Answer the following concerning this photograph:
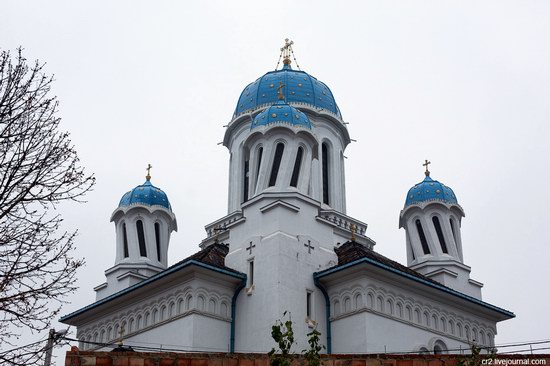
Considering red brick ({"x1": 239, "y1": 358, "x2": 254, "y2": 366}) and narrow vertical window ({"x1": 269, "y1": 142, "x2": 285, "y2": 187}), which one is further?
narrow vertical window ({"x1": 269, "y1": 142, "x2": 285, "y2": 187})

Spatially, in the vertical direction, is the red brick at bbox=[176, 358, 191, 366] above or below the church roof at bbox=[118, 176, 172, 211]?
below

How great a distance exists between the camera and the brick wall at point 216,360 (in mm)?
13789

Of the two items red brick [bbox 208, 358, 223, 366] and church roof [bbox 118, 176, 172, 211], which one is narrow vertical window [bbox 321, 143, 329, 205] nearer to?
church roof [bbox 118, 176, 172, 211]

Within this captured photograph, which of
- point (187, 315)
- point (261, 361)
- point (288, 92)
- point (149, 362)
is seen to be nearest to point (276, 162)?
point (187, 315)

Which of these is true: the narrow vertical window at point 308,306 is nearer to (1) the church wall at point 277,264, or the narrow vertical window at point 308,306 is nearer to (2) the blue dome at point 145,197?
(1) the church wall at point 277,264

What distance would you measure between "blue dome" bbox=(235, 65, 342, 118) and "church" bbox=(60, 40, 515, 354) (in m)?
3.45

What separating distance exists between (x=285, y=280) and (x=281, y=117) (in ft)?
20.3

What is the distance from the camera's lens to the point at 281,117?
27.9 metres

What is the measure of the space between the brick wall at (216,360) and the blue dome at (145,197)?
716 inches

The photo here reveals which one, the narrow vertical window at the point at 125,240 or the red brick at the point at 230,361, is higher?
the narrow vertical window at the point at 125,240

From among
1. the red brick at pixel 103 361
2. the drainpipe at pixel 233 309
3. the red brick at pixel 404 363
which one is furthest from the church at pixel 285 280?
the red brick at pixel 404 363

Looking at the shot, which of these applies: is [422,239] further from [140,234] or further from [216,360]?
[216,360]

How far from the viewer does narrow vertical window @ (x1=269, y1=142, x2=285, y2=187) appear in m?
27.0

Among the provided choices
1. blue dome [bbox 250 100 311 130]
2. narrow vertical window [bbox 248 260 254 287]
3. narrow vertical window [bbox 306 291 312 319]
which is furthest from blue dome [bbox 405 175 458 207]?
narrow vertical window [bbox 248 260 254 287]
